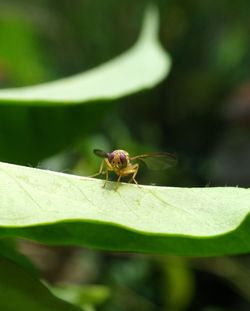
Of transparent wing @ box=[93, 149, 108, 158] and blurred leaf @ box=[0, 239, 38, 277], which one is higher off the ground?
transparent wing @ box=[93, 149, 108, 158]

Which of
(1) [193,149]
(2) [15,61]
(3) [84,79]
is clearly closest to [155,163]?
(3) [84,79]

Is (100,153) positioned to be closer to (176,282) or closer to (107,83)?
(107,83)

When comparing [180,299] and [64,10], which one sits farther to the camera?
[64,10]

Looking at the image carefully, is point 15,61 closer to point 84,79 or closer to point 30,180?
point 84,79

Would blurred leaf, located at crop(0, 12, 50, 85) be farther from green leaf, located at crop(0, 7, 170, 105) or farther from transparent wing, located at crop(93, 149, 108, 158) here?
transparent wing, located at crop(93, 149, 108, 158)

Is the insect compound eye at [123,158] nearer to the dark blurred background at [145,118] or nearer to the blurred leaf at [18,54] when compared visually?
the dark blurred background at [145,118]

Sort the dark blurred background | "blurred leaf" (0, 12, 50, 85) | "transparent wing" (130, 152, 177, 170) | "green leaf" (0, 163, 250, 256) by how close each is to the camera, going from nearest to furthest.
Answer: "green leaf" (0, 163, 250, 256) → "transparent wing" (130, 152, 177, 170) → the dark blurred background → "blurred leaf" (0, 12, 50, 85)

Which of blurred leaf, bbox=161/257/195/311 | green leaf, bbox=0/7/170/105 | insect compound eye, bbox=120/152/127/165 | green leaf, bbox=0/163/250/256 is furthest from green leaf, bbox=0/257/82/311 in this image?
blurred leaf, bbox=161/257/195/311
